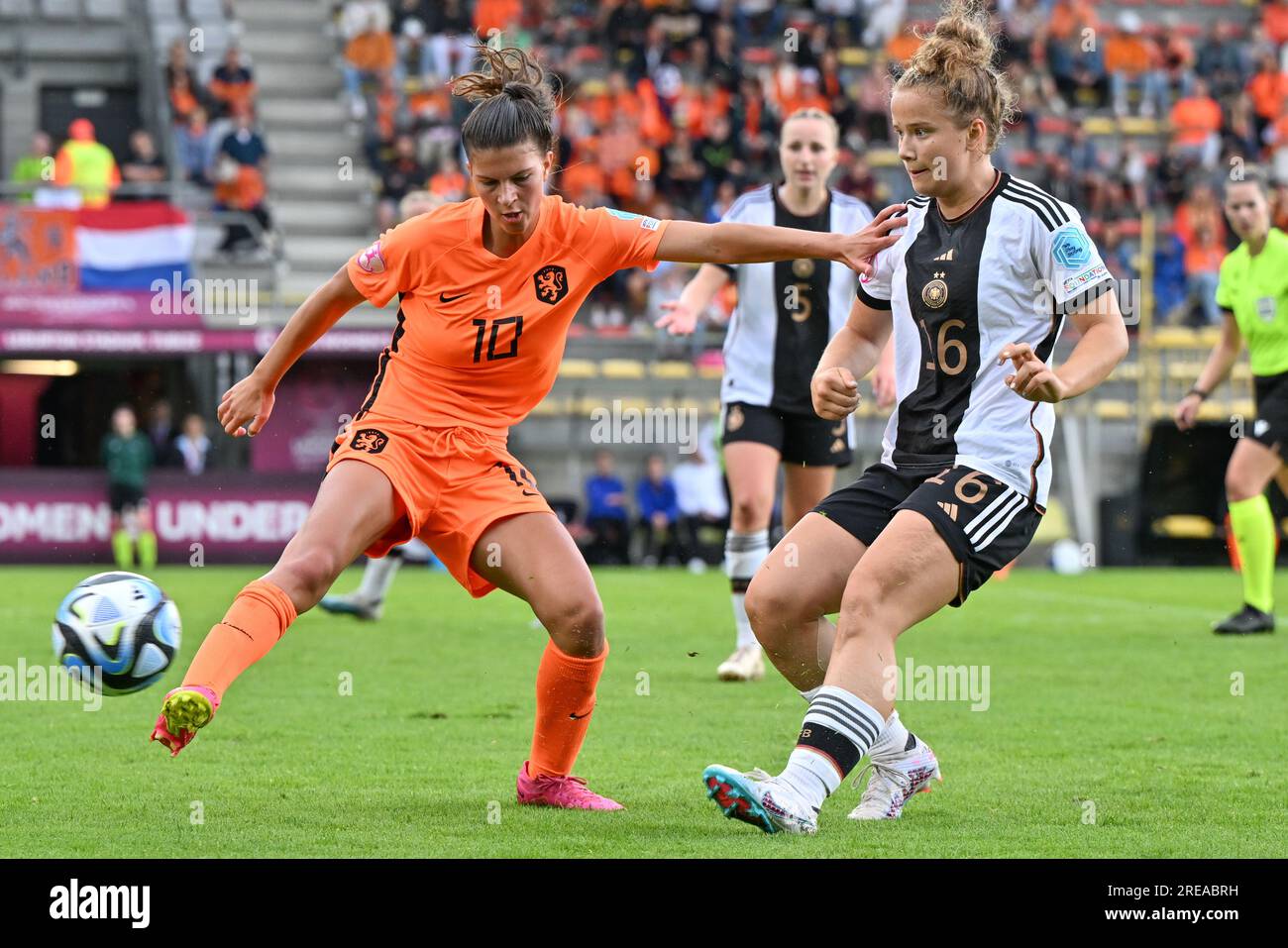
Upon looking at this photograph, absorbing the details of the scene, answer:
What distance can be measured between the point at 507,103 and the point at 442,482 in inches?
47.0

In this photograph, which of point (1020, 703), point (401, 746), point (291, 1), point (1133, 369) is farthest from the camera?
point (291, 1)

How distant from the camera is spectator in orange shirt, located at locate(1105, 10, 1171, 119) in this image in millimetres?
26688

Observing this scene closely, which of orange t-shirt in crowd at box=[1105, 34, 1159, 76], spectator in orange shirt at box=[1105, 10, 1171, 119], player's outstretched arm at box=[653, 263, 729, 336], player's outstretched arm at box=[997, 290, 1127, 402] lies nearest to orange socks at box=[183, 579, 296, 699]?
player's outstretched arm at box=[997, 290, 1127, 402]

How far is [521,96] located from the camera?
5.70 meters

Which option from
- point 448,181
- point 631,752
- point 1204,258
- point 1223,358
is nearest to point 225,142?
point 448,181

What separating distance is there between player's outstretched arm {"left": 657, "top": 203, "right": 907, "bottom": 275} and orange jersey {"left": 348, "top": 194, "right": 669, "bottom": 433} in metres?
0.09

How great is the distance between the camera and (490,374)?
5.96 m

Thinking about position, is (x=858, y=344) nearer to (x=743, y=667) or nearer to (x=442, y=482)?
(x=442, y=482)

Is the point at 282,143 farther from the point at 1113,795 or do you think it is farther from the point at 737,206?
the point at 1113,795

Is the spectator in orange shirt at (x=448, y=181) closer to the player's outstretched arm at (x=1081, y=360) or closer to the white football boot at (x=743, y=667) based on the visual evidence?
the white football boot at (x=743, y=667)

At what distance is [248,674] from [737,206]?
3.51 metres

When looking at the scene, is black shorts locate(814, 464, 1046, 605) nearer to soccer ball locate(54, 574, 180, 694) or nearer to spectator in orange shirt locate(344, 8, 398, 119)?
soccer ball locate(54, 574, 180, 694)

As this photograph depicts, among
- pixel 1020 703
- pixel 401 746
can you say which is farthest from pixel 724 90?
pixel 401 746
